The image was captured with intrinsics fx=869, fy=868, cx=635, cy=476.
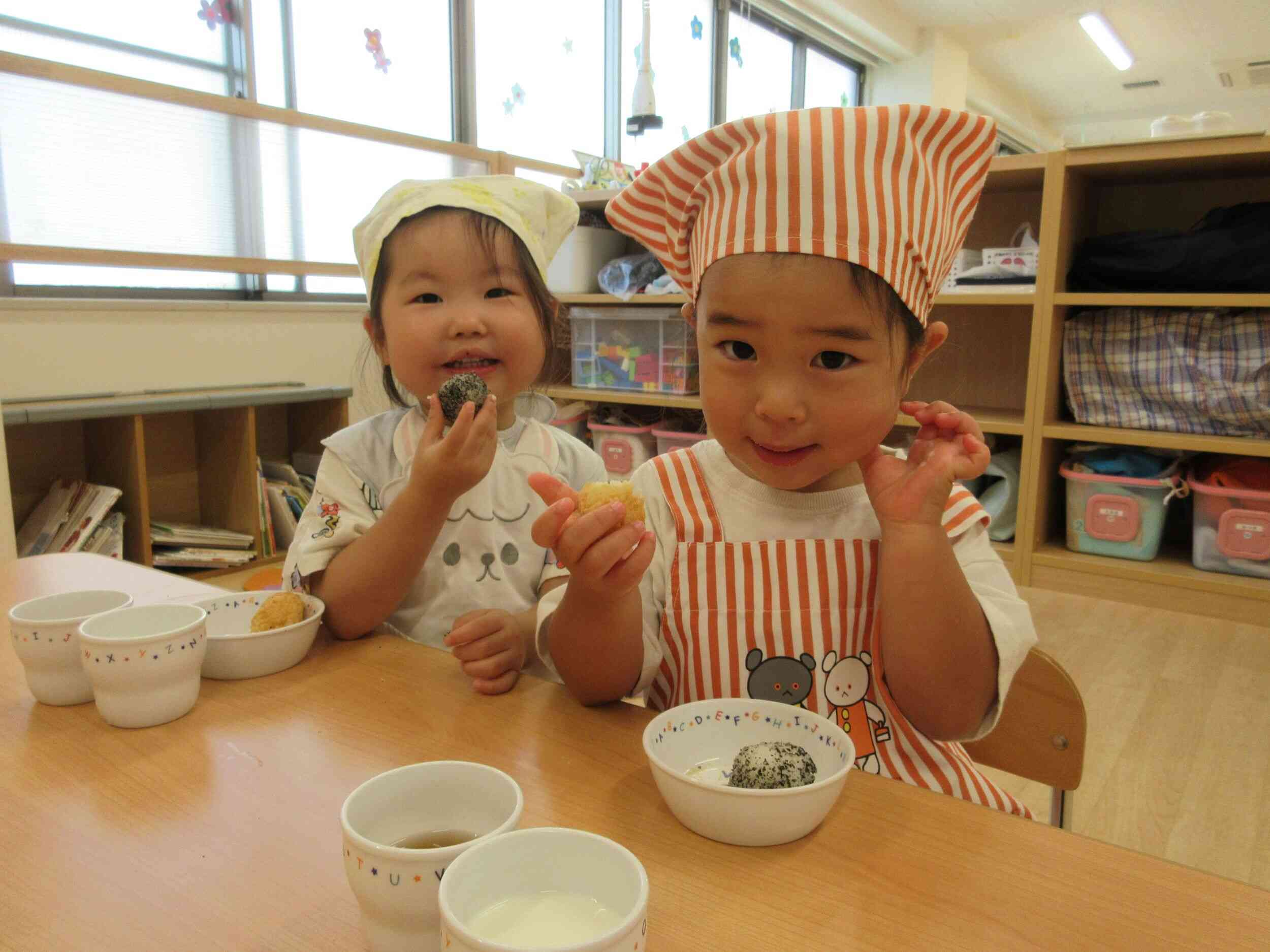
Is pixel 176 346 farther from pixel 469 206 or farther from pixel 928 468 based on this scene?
pixel 928 468

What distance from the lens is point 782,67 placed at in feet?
19.3

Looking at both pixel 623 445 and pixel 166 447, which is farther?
pixel 623 445

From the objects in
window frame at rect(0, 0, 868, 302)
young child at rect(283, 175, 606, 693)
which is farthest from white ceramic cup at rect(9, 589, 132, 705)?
window frame at rect(0, 0, 868, 302)

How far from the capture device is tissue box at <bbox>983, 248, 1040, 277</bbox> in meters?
2.48

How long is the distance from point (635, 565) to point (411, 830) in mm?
231

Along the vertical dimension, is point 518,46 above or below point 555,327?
above

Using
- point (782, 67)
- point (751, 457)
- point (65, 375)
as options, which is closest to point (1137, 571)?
point (751, 457)

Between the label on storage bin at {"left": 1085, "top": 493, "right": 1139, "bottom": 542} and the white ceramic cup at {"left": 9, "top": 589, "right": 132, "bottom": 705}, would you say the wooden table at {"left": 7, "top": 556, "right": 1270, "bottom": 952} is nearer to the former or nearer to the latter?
the white ceramic cup at {"left": 9, "top": 589, "right": 132, "bottom": 705}

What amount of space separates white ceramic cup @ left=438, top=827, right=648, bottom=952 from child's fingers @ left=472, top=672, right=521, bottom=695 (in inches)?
12.5

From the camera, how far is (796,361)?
693 millimetres

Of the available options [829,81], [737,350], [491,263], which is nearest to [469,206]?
[491,263]

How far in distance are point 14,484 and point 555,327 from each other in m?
2.07

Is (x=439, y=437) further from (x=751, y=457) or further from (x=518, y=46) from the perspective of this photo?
(x=518, y=46)

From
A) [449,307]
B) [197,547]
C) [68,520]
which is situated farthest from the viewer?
[197,547]
